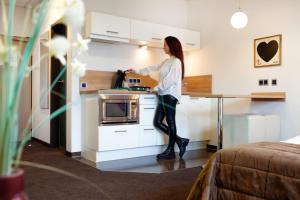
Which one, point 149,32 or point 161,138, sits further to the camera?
point 149,32

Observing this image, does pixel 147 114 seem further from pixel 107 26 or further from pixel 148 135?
pixel 107 26

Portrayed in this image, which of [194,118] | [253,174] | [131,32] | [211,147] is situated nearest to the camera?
[253,174]

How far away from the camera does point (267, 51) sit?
4.05 meters

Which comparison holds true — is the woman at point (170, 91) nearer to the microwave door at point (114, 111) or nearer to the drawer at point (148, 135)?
the drawer at point (148, 135)

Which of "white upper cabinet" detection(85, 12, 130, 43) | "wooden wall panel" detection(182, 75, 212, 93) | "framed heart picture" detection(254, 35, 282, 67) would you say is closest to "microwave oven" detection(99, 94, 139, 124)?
"white upper cabinet" detection(85, 12, 130, 43)

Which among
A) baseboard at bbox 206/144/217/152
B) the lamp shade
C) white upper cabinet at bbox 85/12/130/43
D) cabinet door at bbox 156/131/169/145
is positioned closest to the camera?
the lamp shade

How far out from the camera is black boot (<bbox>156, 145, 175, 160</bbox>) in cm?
387

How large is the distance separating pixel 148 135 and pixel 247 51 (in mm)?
1924

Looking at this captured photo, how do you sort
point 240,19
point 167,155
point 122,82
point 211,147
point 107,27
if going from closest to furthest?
1. point 240,19
2. point 167,155
3. point 107,27
4. point 122,82
5. point 211,147

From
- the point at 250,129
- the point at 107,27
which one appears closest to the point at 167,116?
the point at 250,129

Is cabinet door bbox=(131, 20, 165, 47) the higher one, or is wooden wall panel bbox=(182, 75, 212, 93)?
cabinet door bbox=(131, 20, 165, 47)

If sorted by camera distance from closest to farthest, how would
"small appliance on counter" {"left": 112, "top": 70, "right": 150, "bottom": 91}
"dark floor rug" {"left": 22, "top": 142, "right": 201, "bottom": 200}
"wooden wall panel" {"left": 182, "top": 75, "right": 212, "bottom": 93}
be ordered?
1. "dark floor rug" {"left": 22, "top": 142, "right": 201, "bottom": 200}
2. "small appliance on counter" {"left": 112, "top": 70, "right": 150, "bottom": 91}
3. "wooden wall panel" {"left": 182, "top": 75, "right": 212, "bottom": 93}

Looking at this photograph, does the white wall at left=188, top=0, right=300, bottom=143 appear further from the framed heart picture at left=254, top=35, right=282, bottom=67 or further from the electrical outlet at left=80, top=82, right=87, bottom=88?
the electrical outlet at left=80, top=82, right=87, bottom=88

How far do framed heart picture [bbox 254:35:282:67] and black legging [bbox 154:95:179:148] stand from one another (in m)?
1.36
